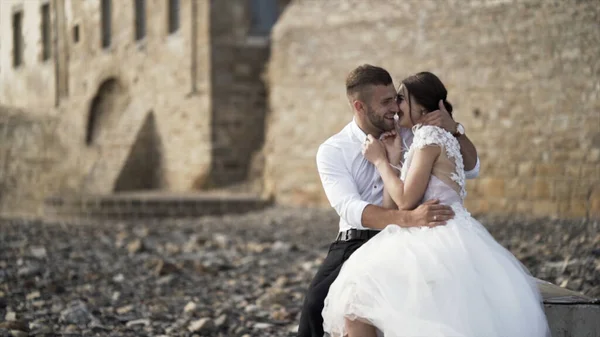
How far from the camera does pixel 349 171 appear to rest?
339cm

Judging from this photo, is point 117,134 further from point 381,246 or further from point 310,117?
point 381,246

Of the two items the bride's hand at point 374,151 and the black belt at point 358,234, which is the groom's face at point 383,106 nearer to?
the bride's hand at point 374,151

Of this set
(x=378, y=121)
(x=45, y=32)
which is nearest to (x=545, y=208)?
(x=45, y=32)

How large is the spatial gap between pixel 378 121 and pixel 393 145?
0.12 metres

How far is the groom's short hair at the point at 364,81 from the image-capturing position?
332 centimetres

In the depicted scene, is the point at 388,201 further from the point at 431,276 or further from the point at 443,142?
the point at 431,276

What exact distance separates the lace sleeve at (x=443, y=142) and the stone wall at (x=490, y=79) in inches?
226

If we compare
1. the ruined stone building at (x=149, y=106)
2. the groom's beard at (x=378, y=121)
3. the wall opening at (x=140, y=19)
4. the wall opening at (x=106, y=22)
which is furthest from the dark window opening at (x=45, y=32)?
the groom's beard at (x=378, y=121)

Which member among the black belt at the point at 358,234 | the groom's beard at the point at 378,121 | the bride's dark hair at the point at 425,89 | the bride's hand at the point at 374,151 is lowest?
the black belt at the point at 358,234

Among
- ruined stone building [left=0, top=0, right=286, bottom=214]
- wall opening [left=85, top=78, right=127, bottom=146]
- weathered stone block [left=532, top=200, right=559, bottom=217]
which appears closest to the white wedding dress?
weathered stone block [left=532, top=200, right=559, bottom=217]

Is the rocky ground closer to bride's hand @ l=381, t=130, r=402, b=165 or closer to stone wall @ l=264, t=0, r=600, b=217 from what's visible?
stone wall @ l=264, t=0, r=600, b=217

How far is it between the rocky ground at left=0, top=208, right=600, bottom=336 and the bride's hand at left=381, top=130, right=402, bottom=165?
211 centimetres

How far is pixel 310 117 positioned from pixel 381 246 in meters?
9.88

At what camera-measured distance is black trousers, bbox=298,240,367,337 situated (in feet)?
10.6
